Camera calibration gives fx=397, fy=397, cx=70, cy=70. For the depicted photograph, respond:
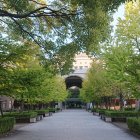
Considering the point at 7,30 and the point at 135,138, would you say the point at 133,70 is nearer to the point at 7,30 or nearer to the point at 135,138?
the point at 135,138

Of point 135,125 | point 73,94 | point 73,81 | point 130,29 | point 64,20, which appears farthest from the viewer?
point 73,94

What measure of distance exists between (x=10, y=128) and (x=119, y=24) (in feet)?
46.7

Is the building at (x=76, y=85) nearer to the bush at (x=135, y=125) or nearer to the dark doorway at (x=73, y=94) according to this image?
the dark doorway at (x=73, y=94)

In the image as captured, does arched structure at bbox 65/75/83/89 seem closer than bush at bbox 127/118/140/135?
No

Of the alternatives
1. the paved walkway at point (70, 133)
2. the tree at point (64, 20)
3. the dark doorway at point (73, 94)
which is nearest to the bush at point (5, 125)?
the paved walkway at point (70, 133)

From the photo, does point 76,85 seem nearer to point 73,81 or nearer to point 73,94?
point 73,94

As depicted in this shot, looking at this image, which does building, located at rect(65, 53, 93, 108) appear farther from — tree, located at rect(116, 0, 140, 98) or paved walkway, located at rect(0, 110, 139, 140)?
paved walkway, located at rect(0, 110, 139, 140)

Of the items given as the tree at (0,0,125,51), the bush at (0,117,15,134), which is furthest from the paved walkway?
the tree at (0,0,125,51)

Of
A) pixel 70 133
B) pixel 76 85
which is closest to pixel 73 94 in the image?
pixel 76 85

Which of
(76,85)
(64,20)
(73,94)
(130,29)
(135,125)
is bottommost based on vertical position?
(135,125)

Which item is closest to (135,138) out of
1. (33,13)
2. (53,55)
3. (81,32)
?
(53,55)

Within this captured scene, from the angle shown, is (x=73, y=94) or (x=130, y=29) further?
(x=73, y=94)

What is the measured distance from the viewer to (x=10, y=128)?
2570 cm

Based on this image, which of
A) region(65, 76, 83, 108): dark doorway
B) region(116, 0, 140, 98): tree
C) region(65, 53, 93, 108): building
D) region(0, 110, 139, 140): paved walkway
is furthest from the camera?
region(65, 76, 83, 108): dark doorway
